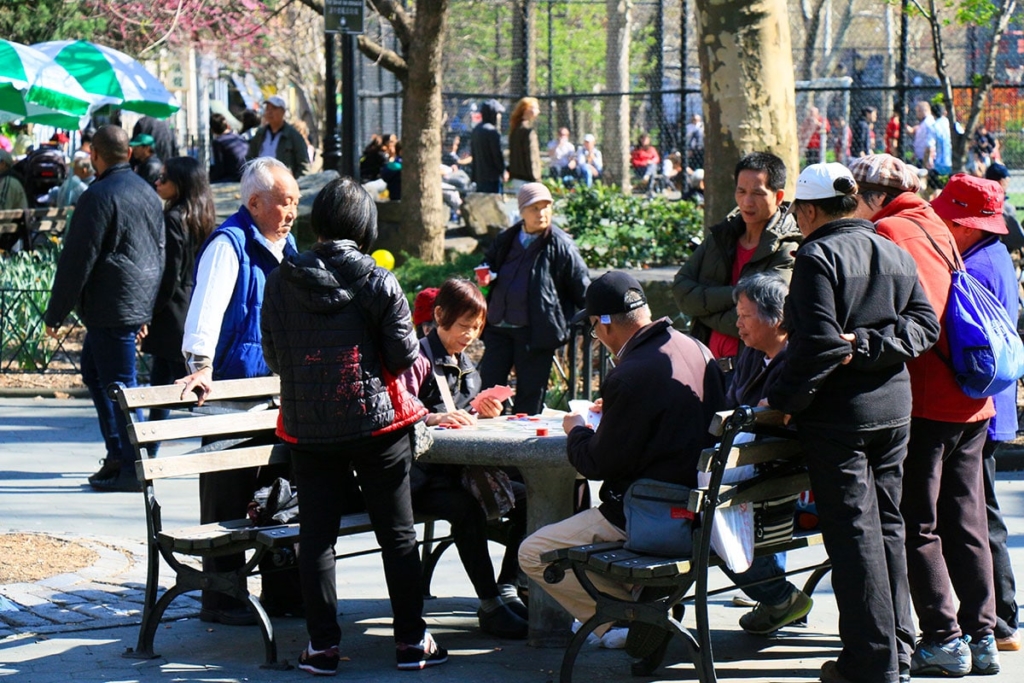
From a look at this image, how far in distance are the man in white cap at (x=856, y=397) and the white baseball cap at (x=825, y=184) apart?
10cm

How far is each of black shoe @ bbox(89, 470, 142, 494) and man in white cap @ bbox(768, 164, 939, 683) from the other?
4768 mm

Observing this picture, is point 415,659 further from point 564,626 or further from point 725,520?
point 725,520

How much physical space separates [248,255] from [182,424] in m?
0.89

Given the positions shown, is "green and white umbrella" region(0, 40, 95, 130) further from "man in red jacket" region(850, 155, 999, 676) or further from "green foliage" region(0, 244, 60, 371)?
"man in red jacket" region(850, 155, 999, 676)

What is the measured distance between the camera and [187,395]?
18.4 ft

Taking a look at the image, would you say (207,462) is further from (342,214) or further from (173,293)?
(173,293)

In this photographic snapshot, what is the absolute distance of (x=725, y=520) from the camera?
451 cm

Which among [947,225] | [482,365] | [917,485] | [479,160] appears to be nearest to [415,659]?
[917,485]

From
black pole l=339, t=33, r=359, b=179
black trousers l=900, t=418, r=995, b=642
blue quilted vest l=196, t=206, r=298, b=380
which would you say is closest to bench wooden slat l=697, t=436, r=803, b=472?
black trousers l=900, t=418, r=995, b=642

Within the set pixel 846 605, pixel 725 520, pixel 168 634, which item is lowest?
pixel 168 634

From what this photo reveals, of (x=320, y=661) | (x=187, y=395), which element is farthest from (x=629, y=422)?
(x=187, y=395)

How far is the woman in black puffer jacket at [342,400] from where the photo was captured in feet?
15.8

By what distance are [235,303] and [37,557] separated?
5.46 feet

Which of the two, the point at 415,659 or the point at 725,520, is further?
the point at 415,659
